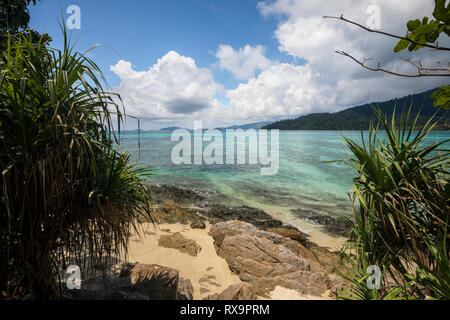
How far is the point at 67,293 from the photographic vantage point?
3.01m

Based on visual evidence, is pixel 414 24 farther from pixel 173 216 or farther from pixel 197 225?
pixel 173 216

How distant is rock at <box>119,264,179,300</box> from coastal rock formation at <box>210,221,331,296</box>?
2.23 meters

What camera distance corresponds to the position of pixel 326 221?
11102mm

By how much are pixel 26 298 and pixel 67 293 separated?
78 centimetres

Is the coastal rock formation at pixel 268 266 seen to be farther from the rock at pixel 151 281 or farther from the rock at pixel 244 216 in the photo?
the rock at pixel 244 216

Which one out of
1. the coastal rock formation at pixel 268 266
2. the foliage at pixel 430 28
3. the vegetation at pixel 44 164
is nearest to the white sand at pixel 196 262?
the coastal rock formation at pixel 268 266

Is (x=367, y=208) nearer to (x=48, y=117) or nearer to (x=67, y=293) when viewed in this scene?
(x=48, y=117)

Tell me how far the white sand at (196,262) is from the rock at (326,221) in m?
7.04

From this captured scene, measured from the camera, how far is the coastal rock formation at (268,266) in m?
4.95

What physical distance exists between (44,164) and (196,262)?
16.8 ft

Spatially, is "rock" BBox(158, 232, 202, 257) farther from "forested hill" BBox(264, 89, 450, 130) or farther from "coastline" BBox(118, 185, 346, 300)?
"forested hill" BBox(264, 89, 450, 130)

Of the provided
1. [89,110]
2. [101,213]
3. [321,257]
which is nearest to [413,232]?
[101,213]

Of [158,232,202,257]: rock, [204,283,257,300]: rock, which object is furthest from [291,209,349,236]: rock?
[204,283,257,300]: rock

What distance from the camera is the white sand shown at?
5.01 meters
